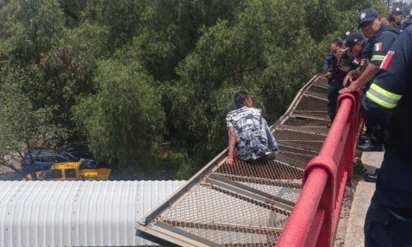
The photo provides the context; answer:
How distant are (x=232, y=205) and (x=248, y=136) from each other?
1130 mm

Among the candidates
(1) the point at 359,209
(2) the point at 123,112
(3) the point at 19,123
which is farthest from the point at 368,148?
(3) the point at 19,123

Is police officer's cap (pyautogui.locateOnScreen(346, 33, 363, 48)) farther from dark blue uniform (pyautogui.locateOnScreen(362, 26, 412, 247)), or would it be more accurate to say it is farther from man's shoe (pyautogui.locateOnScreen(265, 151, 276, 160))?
dark blue uniform (pyautogui.locateOnScreen(362, 26, 412, 247))

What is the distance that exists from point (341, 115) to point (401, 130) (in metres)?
0.78

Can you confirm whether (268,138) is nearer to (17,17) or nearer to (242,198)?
(242,198)

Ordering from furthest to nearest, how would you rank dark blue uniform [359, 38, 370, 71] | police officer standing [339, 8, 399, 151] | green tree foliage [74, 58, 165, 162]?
green tree foliage [74, 58, 165, 162] → dark blue uniform [359, 38, 370, 71] → police officer standing [339, 8, 399, 151]

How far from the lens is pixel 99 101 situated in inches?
612

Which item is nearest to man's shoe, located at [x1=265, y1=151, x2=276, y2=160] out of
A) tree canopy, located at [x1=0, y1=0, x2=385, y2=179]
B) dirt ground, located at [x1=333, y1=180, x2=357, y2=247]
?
dirt ground, located at [x1=333, y1=180, x2=357, y2=247]

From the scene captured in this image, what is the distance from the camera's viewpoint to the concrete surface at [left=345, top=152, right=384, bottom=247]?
3.98m

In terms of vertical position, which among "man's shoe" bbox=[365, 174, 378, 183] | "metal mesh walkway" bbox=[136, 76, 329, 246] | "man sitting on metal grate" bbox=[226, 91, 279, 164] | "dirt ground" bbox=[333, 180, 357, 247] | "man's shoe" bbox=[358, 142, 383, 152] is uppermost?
"man sitting on metal grate" bbox=[226, 91, 279, 164]

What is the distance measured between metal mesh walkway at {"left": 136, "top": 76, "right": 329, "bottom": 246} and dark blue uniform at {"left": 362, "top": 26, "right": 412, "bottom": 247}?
4.53 ft

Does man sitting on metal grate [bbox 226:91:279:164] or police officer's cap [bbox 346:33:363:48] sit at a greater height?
police officer's cap [bbox 346:33:363:48]

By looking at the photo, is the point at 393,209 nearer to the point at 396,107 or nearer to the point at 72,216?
the point at 396,107

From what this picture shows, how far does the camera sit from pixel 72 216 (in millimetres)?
8672

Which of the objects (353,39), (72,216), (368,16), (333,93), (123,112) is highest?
(368,16)
